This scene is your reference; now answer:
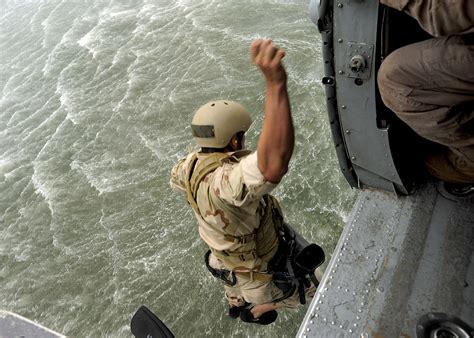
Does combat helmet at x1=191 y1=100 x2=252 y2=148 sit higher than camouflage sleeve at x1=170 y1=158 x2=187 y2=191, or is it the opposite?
combat helmet at x1=191 y1=100 x2=252 y2=148

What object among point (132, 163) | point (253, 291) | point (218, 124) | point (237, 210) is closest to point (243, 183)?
point (237, 210)

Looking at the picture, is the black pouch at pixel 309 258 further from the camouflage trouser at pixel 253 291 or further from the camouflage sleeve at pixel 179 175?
the camouflage sleeve at pixel 179 175

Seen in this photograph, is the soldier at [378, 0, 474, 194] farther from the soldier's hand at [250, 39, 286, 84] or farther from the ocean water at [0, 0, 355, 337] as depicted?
the ocean water at [0, 0, 355, 337]

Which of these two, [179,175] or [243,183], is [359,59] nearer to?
[243,183]

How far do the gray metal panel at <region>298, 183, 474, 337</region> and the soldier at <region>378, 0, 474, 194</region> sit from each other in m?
0.62

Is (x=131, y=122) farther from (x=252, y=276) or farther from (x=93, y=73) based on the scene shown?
(x=252, y=276)

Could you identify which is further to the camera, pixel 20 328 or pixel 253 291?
pixel 253 291

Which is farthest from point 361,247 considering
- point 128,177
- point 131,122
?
point 131,122

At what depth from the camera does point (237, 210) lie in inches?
99.5

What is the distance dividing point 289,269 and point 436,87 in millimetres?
1837

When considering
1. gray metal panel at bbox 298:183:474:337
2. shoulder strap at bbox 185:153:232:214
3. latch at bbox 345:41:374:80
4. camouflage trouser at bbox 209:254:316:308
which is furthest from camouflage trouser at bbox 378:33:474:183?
camouflage trouser at bbox 209:254:316:308

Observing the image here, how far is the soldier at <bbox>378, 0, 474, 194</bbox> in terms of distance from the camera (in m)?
1.89

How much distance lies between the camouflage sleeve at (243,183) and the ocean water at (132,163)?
3.20 metres

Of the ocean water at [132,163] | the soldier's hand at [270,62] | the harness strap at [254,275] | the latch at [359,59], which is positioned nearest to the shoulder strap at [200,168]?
the soldier's hand at [270,62]
